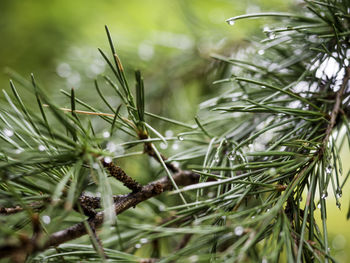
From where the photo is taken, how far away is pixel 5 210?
30cm

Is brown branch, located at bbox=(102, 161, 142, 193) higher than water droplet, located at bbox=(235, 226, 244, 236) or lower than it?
higher

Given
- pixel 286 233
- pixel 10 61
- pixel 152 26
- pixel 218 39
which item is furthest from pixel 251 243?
pixel 152 26

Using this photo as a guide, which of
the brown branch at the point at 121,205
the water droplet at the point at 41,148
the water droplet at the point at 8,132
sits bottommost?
the brown branch at the point at 121,205

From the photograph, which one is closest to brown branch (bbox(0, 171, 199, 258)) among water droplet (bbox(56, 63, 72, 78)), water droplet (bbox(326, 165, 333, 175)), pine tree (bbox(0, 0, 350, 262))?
pine tree (bbox(0, 0, 350, 262))

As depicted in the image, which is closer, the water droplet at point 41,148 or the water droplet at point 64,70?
the water droplet at point 41,148

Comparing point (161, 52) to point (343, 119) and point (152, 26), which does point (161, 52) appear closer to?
point (152, 26)

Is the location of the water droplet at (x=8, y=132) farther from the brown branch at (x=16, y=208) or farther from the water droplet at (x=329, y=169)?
the water droplet at (x=329, y=169)

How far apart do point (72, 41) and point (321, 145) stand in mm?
764

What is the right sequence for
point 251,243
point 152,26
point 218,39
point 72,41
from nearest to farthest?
point 251,243 → point 218,39 → point 72,41 → point 152,26

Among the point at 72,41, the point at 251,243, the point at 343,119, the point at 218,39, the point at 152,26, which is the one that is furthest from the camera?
the point at 152,26

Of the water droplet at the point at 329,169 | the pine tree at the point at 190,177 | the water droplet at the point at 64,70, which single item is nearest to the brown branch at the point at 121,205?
the pine tree at the point at 190,177

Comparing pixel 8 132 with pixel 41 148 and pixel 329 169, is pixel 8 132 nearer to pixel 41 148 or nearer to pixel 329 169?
pixel 41 148

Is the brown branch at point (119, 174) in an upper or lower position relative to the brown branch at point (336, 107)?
lower

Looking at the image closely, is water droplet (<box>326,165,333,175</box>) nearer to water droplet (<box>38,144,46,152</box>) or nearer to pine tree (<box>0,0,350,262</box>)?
pine tree (<box>0,0,350,262</box>)
